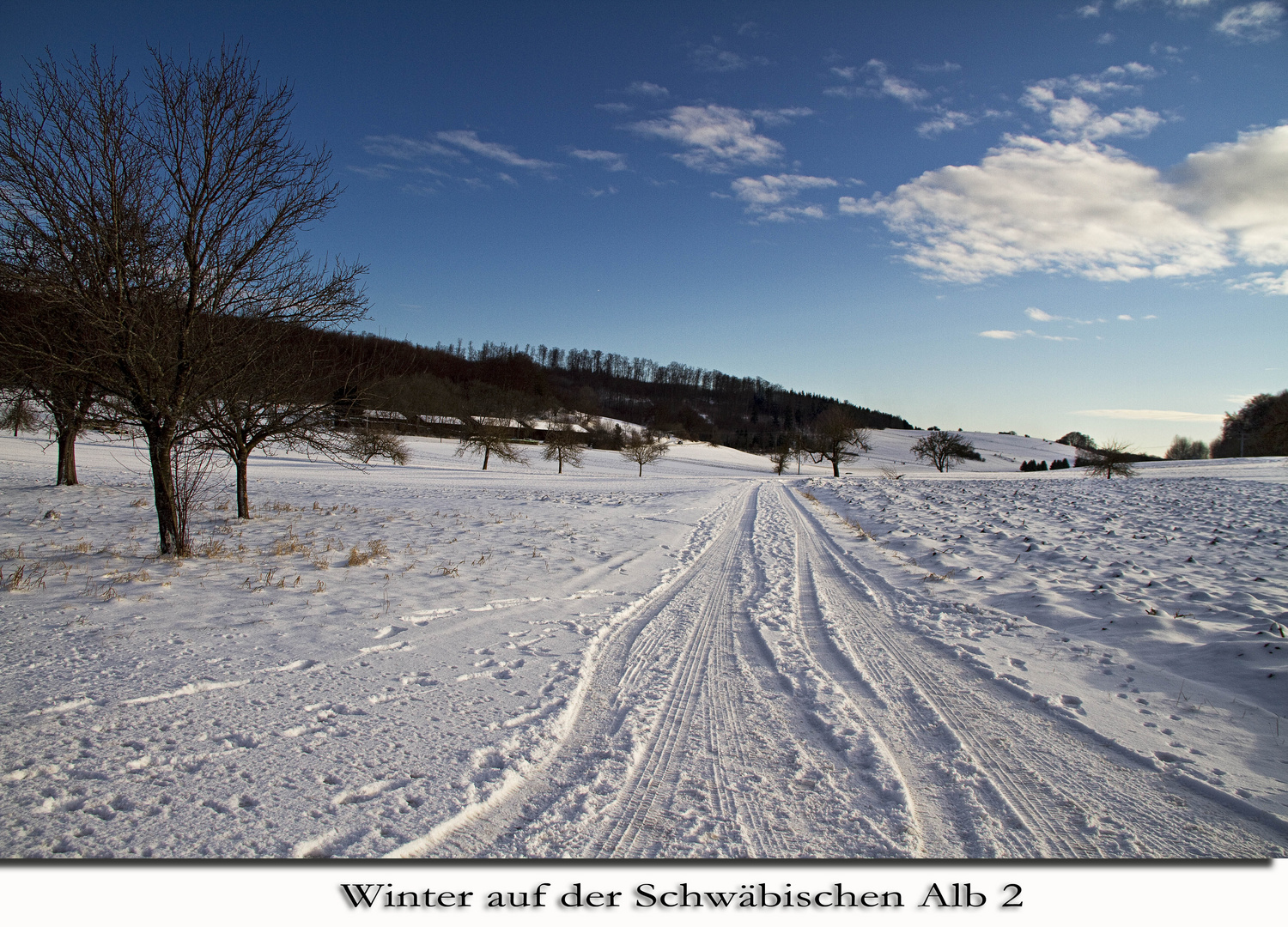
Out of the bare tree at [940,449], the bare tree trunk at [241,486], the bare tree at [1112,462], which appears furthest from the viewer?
the bare tree at [940,449]

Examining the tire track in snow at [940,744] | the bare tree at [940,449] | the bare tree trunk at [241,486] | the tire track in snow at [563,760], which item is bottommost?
the tire track in snow at [563,760]

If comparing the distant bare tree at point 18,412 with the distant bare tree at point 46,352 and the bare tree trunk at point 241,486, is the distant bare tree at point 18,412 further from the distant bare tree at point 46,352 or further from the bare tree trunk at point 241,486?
the bare tree trunk at point 241,486

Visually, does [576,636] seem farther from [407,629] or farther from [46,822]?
[46,822]

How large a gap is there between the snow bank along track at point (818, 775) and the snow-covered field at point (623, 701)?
0.8 inches

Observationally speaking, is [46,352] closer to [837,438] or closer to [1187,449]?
[837,438]

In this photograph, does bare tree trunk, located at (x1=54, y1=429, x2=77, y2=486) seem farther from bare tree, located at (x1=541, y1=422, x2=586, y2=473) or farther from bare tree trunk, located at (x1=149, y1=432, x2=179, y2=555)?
bare tree, located at (x1=541, y1=422, x2=586, y2=473)

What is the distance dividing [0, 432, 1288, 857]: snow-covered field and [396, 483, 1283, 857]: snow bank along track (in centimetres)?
2

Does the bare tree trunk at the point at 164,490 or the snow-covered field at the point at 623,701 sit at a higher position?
the bare tree trunk at the point at 164,490

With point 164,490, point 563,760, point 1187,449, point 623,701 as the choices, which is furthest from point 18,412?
point 1187,449

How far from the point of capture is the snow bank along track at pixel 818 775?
274 centimetres

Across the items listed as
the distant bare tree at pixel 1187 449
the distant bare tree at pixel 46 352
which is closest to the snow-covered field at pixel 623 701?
the distant bare tree at pixel 46 352

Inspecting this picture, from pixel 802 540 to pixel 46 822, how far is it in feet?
40.8

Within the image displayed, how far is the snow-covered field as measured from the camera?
279 centimetres

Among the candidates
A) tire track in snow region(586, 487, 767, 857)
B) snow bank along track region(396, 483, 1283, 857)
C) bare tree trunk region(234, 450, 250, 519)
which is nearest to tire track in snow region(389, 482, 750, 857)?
snow bank along track region(396, 483, 1283, 857)
